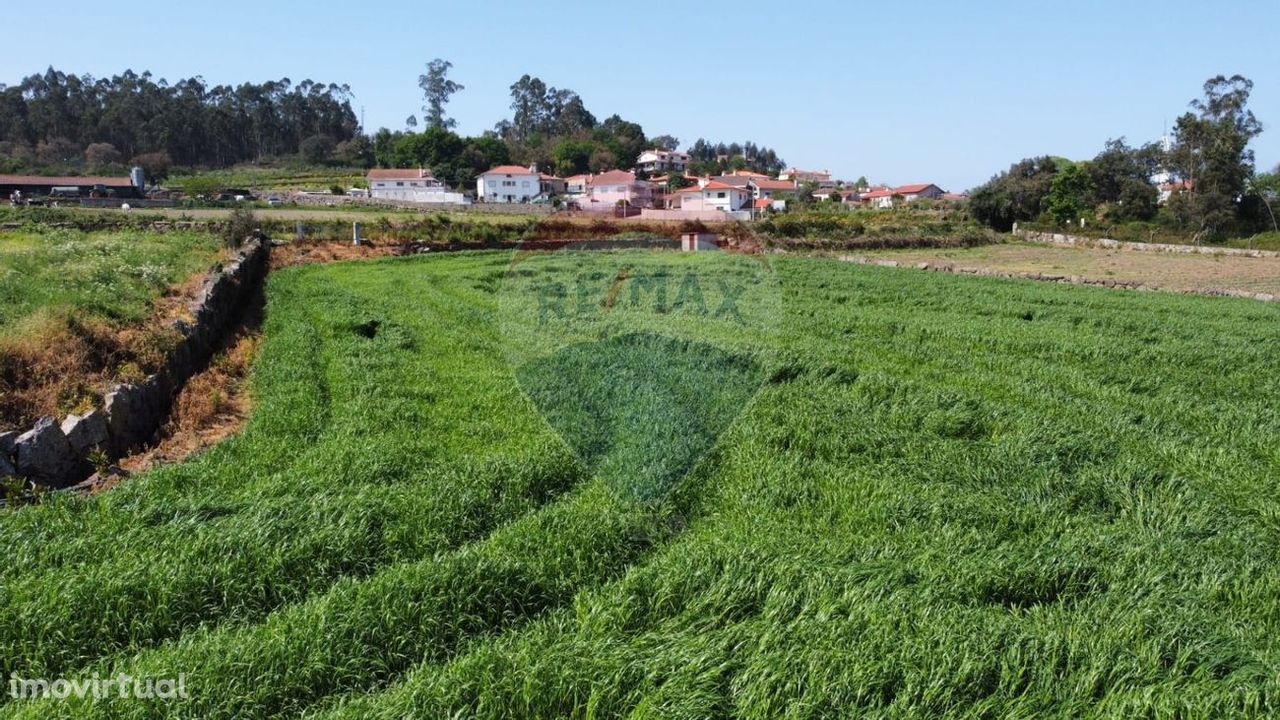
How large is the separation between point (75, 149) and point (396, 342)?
11539cm

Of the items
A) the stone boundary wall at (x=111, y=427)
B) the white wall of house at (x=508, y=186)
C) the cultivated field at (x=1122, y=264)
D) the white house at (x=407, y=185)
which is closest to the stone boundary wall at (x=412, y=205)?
the white house at (x=407, y=185)

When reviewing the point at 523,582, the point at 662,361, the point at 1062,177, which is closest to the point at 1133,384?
the point at 662,361

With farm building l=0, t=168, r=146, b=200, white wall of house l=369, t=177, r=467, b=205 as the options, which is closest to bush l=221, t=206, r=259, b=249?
farm building l=0, t=168, r=146, b=200

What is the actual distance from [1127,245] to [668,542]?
5576 cm

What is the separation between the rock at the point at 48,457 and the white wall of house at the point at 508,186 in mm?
81018

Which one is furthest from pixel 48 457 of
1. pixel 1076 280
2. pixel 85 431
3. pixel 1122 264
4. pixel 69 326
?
pixel 1122 264

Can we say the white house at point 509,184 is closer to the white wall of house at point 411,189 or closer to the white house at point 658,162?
the white wall of house at point 411,189

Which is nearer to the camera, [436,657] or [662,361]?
[436,657]

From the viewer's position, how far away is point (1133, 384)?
35.1 feet

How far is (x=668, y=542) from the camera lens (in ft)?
18.7

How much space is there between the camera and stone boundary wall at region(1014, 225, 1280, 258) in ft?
148

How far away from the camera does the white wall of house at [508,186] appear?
8562cm

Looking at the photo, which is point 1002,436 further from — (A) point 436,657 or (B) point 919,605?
(A) point 436,657

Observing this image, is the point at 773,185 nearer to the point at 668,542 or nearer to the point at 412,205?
the point at 412,205
